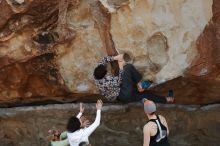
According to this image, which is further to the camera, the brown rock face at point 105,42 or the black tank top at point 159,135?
the brown rock face at point 105,42

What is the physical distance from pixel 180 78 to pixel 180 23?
62 cm

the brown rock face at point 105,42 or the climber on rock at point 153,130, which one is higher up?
the brown rock face at point 105,42

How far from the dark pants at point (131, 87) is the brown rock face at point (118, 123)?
419 mm

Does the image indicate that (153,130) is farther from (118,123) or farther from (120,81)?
(118,123)

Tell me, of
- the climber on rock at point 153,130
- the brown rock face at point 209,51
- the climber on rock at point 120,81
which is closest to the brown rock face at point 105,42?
the brown rock face at point 209,51

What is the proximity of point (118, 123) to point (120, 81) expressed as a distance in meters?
0.96

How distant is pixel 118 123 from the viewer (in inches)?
249

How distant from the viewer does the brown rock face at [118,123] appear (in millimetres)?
6141

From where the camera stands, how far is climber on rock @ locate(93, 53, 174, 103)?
5504mm

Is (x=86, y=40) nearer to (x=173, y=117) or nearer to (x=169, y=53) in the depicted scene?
(x=169, y=53)

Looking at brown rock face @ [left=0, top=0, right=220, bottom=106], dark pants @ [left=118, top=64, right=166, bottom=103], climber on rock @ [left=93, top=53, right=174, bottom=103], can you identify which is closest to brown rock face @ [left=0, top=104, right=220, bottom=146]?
brown rock face @ [left=0, top=0, right=220, bottom=106]

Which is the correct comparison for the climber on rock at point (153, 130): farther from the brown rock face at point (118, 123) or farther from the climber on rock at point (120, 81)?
the brown rock face at point (118, 123)

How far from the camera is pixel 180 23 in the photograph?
17.9 feet

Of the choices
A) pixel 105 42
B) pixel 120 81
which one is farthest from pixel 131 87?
pixel 105 42
